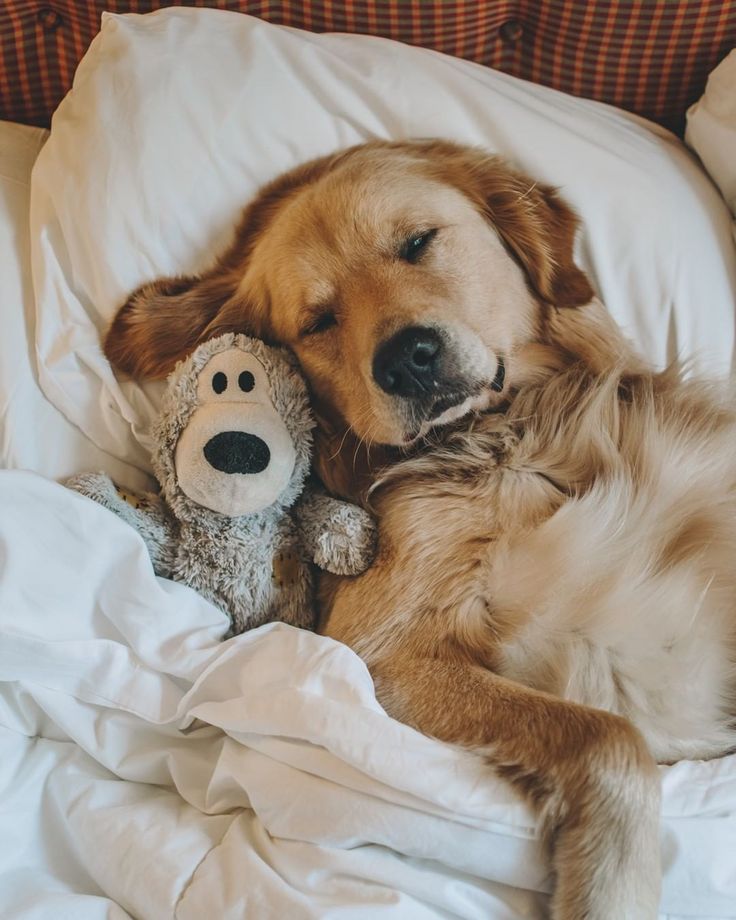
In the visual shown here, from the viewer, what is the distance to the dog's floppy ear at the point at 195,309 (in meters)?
1.69

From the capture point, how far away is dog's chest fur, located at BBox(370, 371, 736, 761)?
1.38 metres

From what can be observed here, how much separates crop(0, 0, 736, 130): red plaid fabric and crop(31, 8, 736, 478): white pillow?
6.1 inches

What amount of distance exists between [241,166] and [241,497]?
70cm

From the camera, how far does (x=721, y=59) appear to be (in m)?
1.93

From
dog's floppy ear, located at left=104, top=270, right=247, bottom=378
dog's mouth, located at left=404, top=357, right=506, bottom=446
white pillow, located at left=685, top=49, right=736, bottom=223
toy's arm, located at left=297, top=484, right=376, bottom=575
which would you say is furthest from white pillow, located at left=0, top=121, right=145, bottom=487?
white pillow, located at left=685, top=49, right=736, bottom=223

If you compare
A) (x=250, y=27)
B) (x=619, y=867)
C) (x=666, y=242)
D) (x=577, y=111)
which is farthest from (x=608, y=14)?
(x=619, y=867)

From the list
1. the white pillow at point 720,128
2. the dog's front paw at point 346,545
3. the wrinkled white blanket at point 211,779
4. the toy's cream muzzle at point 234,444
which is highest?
the white pillow at point 720,128

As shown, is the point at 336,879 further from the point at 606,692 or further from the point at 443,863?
the point at 606,692

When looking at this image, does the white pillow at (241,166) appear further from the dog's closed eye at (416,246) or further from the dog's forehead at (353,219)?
the dog's closed eye at (416,246)

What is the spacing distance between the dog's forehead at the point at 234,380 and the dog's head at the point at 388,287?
13 centimetres

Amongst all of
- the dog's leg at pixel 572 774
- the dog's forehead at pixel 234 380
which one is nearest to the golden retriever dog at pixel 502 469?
the dog's leg at pixel 572 774

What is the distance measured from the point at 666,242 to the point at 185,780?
1.40 m

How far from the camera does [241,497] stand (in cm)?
146

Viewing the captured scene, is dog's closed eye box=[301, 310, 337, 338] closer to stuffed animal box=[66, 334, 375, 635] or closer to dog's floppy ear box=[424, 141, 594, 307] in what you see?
stuffed animal box=[66, 334, 375, 635]
